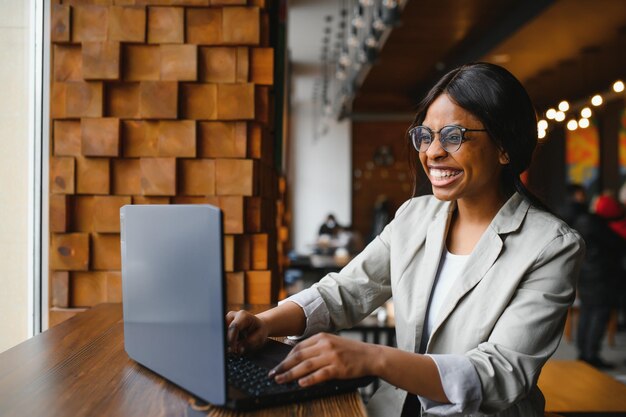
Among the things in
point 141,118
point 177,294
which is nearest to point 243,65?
point 141,118

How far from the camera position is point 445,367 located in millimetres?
1145

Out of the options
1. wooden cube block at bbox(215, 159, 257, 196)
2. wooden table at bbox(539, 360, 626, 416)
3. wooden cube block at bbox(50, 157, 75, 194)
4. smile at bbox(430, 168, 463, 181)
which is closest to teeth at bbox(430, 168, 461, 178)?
smile at bbox(430, 168, 463, 181)

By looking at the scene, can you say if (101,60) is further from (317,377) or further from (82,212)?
(317,377)

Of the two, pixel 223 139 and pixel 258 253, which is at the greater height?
pixel 223 139

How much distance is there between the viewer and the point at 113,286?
2178 millimetres

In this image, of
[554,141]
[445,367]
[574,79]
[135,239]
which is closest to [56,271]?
[135,239]

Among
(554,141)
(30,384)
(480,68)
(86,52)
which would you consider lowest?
(30,384)

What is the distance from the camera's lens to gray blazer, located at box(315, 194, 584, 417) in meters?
1.23

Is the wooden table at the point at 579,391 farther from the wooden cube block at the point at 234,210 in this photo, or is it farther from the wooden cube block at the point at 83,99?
the wooden cube block at the point at 83,99

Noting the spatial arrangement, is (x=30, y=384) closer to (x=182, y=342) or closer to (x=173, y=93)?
(x=182, y=342)

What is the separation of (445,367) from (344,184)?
42.2 feet

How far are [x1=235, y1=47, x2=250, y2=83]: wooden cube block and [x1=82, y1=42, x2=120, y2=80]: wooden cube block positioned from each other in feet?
1.31

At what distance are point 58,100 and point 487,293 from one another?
61.3 inches

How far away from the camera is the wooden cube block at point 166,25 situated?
7.00 ft
